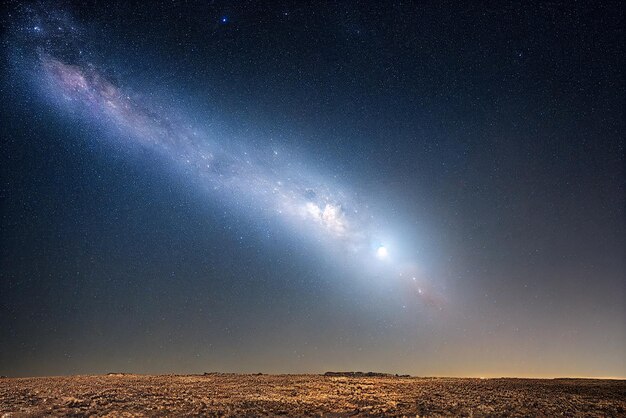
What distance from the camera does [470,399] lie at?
2447 centimetres

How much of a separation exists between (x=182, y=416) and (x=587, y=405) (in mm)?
22563

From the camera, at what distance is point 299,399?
23.7 metres

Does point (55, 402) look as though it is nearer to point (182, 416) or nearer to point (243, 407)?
point (182, 416)

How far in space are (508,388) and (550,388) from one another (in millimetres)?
3064

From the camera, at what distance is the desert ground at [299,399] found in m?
20.7

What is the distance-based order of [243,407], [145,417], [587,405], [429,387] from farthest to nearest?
[429,387] < [587,405] < [243,407] < [145,417]

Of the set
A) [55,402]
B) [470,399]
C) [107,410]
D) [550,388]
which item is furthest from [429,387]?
[55,402]

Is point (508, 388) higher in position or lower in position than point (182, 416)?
higher

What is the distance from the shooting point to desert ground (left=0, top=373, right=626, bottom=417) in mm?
20688

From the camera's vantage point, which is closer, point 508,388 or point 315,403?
point 315,403

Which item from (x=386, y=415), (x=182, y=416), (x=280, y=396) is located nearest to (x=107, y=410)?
(x=182, y=416)

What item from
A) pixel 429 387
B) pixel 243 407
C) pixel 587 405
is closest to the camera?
pixel 243 407

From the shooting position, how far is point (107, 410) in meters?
20.2

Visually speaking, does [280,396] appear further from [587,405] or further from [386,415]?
[587,405]
